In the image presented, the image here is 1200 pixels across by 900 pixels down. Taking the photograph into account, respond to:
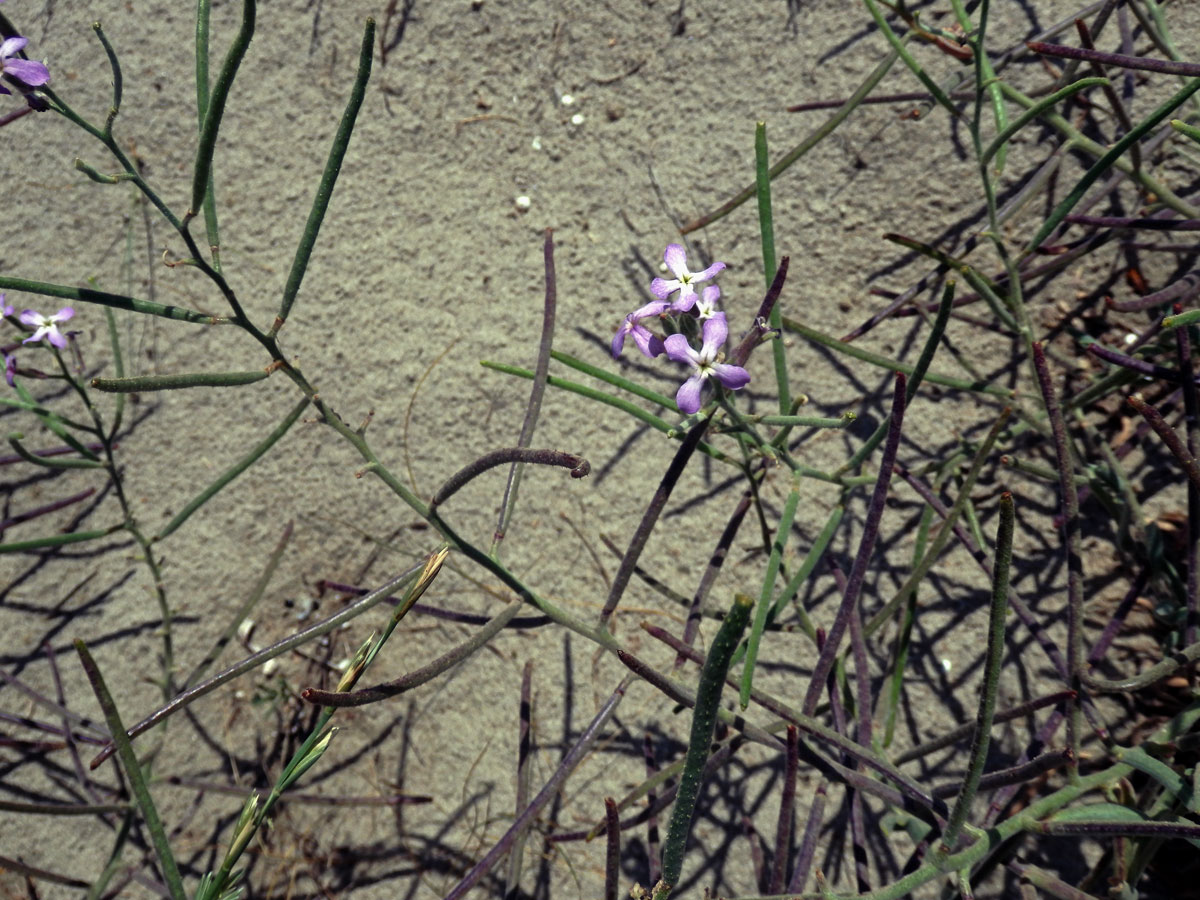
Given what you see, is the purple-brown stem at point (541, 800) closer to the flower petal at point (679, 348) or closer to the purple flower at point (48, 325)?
the flower petal at point (679, 348)

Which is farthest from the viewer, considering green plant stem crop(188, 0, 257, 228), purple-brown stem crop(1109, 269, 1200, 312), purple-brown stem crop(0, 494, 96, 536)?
purple-brown stem crop(0, 494, 96, 536)

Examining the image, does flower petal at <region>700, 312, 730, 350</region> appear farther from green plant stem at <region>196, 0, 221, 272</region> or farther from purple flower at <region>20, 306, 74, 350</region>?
purple flower at <region>20, 306, 74, 350</region>

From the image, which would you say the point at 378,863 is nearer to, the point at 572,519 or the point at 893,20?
the point at 572,519

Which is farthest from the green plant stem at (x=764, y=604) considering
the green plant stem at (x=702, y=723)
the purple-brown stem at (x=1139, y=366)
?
the purple-brown stem at (x=1139, y=366)

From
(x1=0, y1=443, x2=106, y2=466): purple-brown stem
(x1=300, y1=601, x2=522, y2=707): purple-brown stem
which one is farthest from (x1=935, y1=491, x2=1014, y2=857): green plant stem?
(x1=0, y1=443, x2=106, y2=466): purple-brown stem

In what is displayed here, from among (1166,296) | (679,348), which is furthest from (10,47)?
(1166,296)
